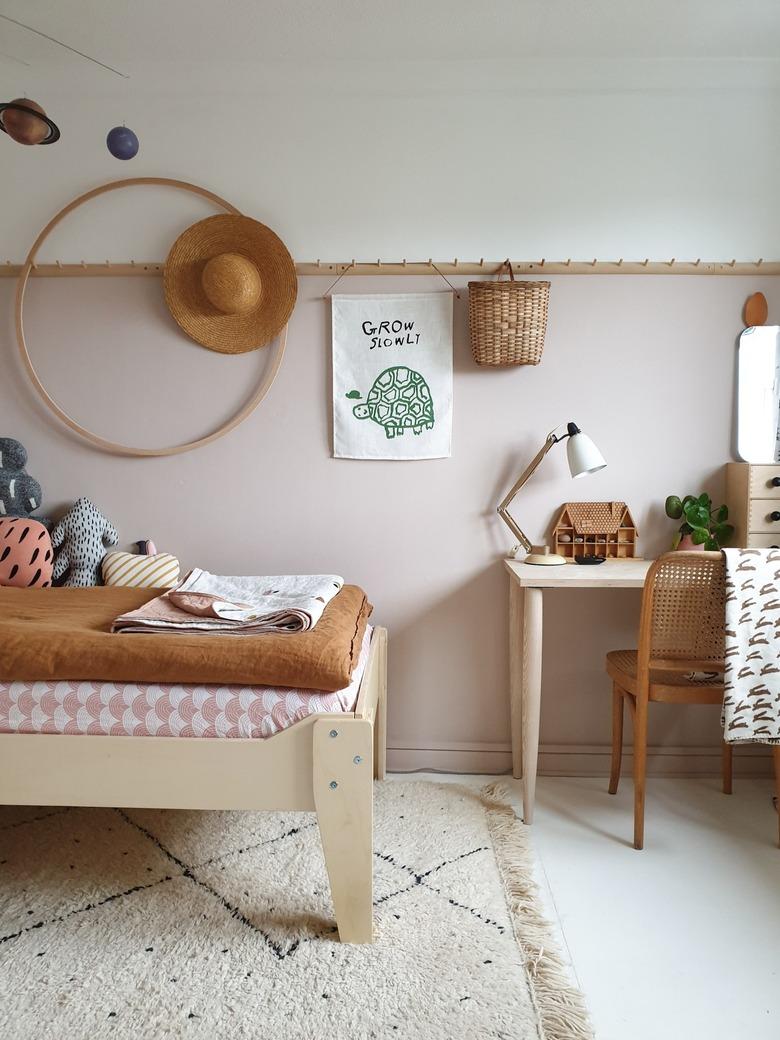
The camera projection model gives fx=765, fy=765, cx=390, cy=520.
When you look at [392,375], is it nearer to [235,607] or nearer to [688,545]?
[235,607]

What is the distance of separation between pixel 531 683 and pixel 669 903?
25.6 inches

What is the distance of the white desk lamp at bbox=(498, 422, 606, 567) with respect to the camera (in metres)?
2.37

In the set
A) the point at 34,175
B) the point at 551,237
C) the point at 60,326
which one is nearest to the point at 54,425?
the point at 60,326

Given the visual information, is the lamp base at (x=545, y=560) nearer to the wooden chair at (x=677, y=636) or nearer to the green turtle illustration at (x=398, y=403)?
the wooden chair at (x=677, y=636)

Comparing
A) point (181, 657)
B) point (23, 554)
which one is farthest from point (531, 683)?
point (23, 554)

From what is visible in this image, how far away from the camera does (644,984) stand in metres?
1.61

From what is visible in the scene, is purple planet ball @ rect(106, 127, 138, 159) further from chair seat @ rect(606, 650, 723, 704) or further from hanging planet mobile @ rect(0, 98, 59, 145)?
chair seat @ rect(606, 650, 723, 704)

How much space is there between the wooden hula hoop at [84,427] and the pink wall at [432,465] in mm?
41

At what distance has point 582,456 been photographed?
237cm

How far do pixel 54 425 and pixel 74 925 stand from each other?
1.60 metres

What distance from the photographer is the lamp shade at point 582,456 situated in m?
2.37

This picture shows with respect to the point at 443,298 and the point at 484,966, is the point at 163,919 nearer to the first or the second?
the point at 484,966

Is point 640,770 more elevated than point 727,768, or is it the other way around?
point 640,770

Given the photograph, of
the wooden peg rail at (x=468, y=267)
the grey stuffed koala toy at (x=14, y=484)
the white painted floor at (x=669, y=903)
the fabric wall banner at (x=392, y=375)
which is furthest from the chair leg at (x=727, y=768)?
the grey stuffed koala toy at (x=14, y=484)
